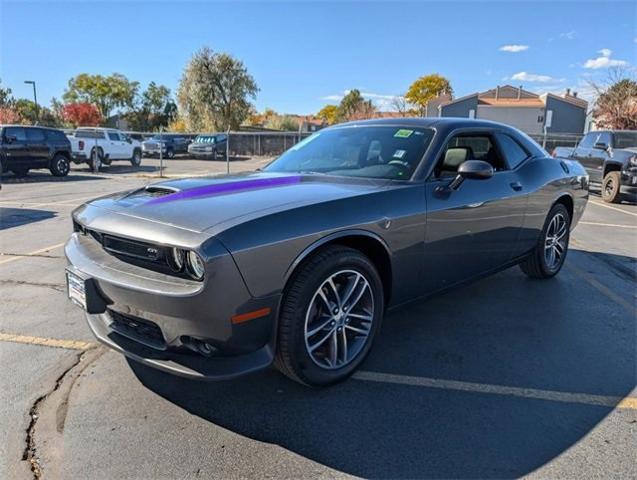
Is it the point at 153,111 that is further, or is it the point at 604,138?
the point at 153,111

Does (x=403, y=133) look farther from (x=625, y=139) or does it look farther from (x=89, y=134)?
(x=89, y=134)

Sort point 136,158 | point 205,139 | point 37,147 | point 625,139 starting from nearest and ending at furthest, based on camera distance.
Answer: point 625,139 < point 37,147 < point 136,158 < point 205,139

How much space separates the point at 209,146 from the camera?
30.3m

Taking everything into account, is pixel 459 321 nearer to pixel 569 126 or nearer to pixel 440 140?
pixel 440 140

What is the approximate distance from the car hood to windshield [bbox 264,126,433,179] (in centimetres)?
20

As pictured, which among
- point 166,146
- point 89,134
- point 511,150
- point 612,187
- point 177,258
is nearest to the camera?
point 177,258

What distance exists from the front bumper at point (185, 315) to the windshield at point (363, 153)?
153cm

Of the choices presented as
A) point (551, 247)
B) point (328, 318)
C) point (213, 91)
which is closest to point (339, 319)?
point (328, 318)

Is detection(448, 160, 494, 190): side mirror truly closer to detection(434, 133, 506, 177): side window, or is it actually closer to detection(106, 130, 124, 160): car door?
detection(434, 133, 506, 177): side window

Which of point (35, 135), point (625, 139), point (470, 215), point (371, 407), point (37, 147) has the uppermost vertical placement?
point (625, 139)

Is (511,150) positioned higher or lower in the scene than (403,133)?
lower

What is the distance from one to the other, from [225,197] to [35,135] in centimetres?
1640

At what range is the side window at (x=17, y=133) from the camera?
15326mm

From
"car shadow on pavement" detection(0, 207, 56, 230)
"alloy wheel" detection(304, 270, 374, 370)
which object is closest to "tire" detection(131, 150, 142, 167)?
"car shadow on pavement" detection(0, 207, 56, 230)
